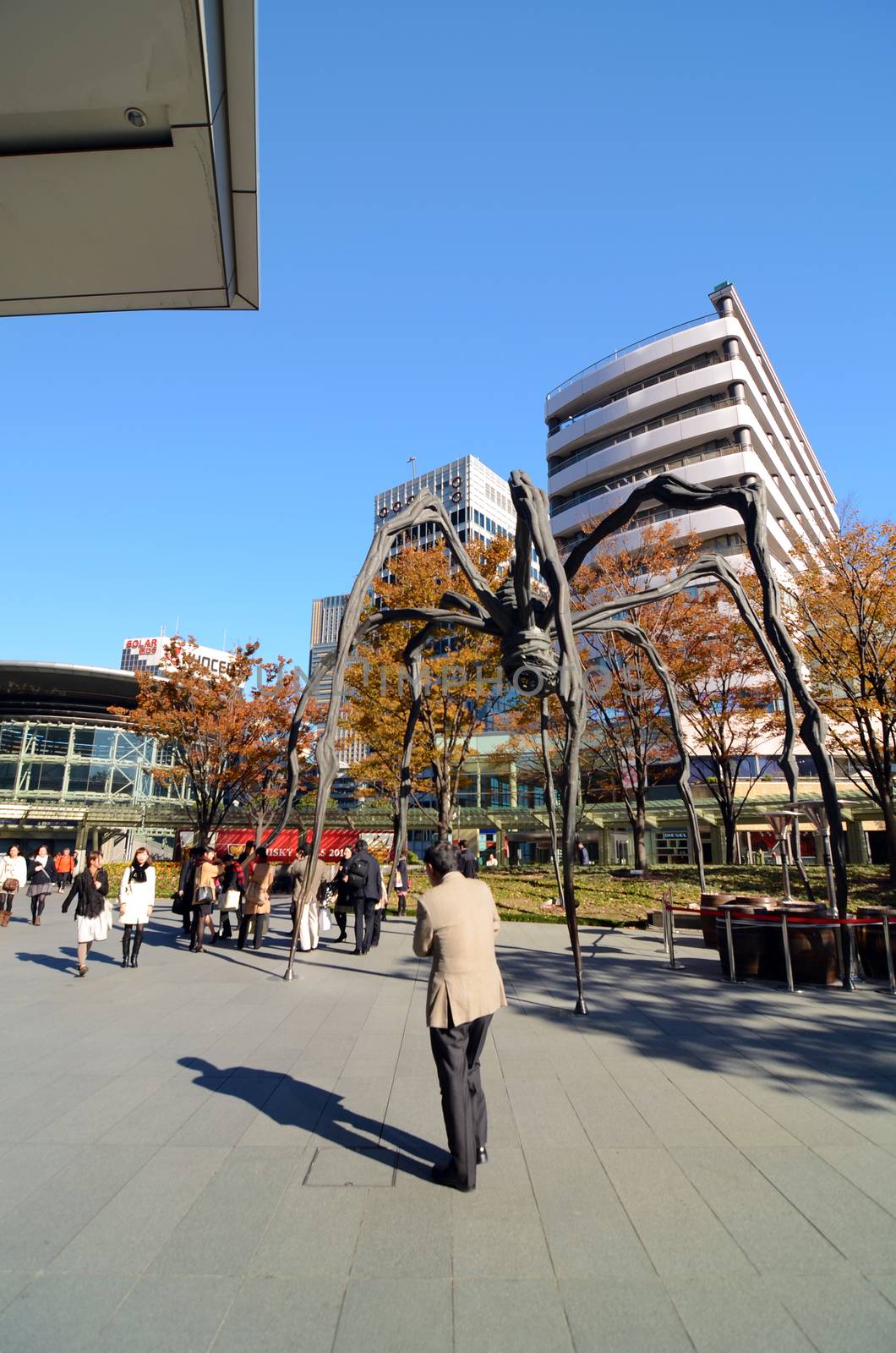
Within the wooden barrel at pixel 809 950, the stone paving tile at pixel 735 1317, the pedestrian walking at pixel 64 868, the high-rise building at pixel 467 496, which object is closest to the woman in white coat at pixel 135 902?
the wooden barrel at pixel 809 950

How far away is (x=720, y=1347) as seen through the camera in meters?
2.27

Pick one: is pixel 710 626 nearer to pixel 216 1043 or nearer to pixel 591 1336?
pixel 216 1043

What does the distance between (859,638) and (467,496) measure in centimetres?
6624

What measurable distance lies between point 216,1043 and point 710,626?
19.1 m

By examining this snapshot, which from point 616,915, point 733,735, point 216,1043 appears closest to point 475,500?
point 733,735

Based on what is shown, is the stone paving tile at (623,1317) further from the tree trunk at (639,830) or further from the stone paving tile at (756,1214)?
the tree trunk at (639,830)

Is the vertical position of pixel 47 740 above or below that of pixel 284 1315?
above

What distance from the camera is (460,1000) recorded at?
3457 mm

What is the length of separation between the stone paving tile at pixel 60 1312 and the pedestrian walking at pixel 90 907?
6.91 m

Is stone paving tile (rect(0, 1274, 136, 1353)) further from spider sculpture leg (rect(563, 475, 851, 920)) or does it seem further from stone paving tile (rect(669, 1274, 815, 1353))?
spider sculpture leg (rect(563, 475, 851, 920))

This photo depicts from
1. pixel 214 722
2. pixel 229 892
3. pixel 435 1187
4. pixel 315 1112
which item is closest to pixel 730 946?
pixel 315 1112

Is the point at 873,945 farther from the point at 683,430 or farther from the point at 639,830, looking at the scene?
the point at 683,430

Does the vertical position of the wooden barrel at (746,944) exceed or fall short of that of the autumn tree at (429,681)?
it falls short

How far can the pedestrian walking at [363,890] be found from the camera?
9.98 metres
